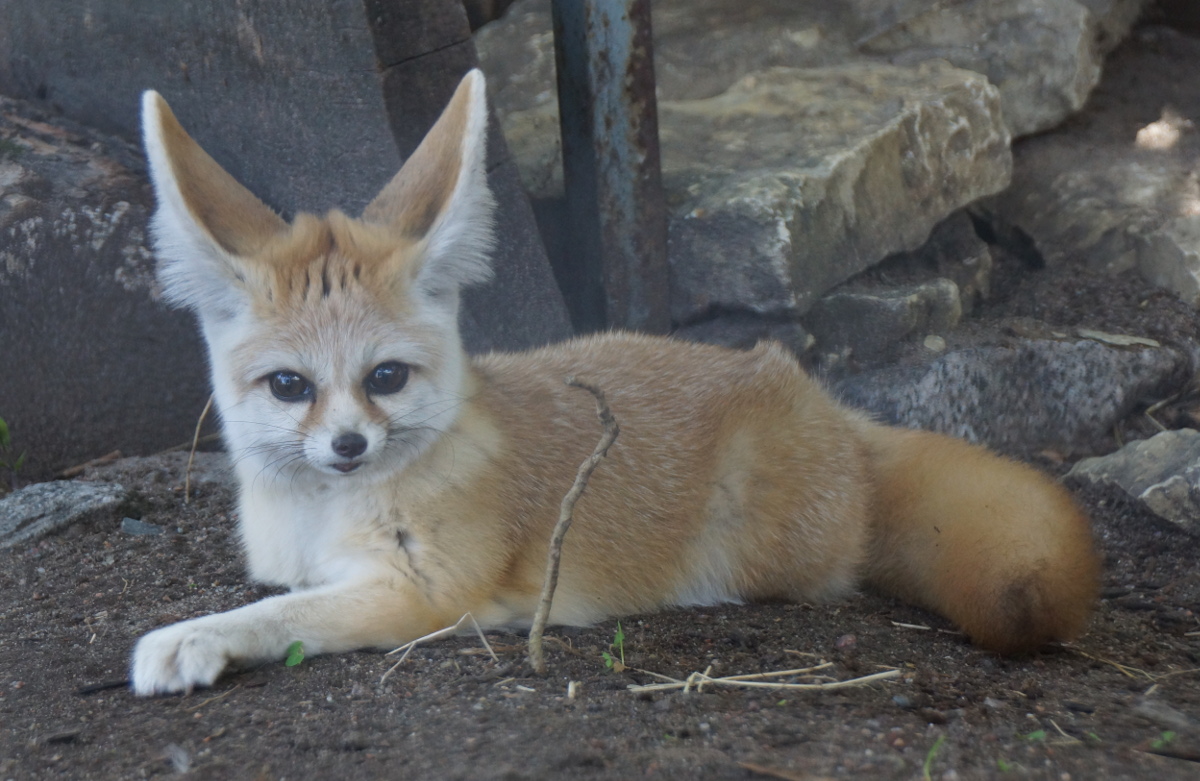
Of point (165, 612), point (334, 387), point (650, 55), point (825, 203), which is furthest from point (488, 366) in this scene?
point (825, 203)

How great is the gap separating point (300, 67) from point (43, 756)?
299cm

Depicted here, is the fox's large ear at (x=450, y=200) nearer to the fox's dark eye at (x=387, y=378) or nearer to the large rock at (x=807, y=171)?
the fox's dark eye at (x=387, y=378)

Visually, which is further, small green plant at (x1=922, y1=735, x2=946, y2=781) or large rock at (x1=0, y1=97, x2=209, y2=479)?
large rock at (x1=0, y1=97, x2=209, y2=479)

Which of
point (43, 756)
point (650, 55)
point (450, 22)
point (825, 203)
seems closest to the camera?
point (43, 756)

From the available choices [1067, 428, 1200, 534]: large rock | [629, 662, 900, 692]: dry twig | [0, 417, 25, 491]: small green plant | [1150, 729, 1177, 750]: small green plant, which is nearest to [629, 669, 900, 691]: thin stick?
[629, 662, 900, 692]: dry twig

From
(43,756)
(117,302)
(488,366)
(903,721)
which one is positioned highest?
(117,302)

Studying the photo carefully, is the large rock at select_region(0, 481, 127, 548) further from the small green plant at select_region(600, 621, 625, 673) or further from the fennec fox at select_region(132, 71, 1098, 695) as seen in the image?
the small green plant at select_region(600, 621, 625, 673)

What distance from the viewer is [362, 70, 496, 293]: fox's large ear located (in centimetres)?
321

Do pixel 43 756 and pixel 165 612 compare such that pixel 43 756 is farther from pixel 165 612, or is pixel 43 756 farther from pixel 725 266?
pixel 725 266

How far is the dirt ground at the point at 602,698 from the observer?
7.61 ft

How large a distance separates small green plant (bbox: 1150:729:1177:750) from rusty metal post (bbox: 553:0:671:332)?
121 inches

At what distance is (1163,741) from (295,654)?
85.6 inches

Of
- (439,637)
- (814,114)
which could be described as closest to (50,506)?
(439,637)

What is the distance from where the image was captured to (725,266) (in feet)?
16.5
